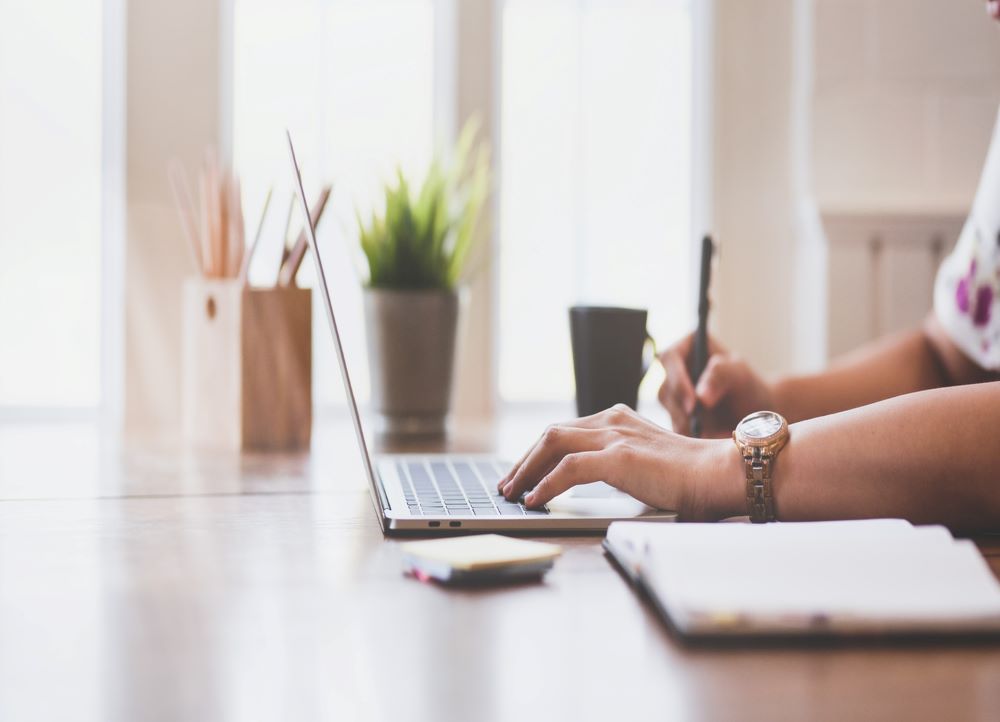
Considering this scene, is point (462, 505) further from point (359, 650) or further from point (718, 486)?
point (359, 650)

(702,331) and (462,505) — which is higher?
(702,331)

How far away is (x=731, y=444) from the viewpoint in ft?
2.37

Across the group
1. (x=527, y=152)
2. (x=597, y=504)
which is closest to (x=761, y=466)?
(x=597, y=504)

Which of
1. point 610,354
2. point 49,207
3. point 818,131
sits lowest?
point 610,354

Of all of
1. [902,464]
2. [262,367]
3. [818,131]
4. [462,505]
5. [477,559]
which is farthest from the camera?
[818,131]

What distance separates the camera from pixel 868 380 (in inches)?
55.4

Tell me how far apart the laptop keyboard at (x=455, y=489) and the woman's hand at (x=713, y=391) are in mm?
255

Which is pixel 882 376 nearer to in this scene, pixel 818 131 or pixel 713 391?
pixel 713 391

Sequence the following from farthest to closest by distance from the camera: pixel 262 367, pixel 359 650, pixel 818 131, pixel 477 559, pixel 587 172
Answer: pixel 587 172, pixel 818 131, pixel 262 367, pixel 477 559, pixel 359 650

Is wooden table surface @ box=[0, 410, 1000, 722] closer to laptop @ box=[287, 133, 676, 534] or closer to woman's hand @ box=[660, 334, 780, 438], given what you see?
laptop @ box=[287, 133, 676, 534]

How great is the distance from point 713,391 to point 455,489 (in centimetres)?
44

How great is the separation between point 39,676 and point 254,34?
7.47 feet

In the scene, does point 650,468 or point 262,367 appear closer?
point 650,468

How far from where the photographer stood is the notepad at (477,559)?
1.82ft
